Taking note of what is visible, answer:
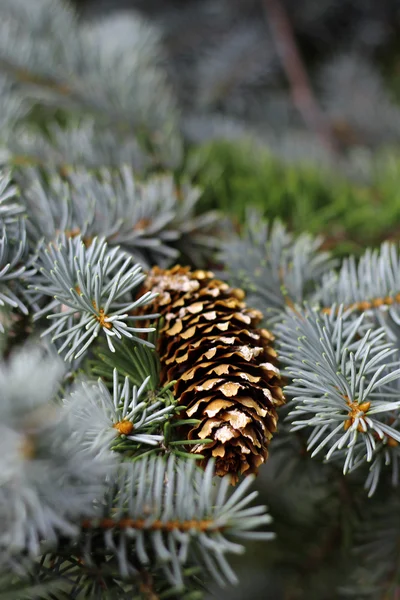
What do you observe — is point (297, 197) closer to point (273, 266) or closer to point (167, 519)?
point (273, 266)

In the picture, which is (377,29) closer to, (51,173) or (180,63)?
(180,63)

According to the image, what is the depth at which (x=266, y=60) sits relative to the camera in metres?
0.79

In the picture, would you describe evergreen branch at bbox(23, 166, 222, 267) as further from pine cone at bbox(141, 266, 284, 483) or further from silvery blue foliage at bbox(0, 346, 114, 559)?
silvery blue foliage at bbox(0, 346, 114, 559)

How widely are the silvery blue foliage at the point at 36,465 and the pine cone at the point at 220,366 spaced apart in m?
0.07

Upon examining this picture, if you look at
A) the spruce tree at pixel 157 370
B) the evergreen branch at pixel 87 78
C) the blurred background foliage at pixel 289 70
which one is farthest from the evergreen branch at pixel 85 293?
the blurred background foliage at pixel 289 70

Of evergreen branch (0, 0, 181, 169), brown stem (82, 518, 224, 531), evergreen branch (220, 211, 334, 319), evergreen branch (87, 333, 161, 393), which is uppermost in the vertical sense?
evergreen branch (0, 0, 181, 169)

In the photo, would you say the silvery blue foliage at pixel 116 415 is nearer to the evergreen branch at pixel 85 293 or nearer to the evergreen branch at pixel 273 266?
the evergreen branch at pixel 85 293

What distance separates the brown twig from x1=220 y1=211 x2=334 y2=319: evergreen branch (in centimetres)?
33

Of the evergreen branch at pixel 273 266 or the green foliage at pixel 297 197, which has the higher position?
the green foliage at pixel 297 197

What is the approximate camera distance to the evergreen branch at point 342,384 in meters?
0.32

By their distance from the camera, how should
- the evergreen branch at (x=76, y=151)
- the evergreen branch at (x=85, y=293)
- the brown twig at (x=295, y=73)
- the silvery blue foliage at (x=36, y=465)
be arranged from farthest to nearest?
the brown twig at (x=295, y=73) < the evergreen branch at (x=76, y=151) < the evergreen branch at (x=85, y=293) < the silvery blue foliage at (x=36, y=465)

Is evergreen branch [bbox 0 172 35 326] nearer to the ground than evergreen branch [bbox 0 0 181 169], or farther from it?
nearer to the ground

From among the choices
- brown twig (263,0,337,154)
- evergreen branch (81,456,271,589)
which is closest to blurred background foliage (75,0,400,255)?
brown twig (263,0,337,154)

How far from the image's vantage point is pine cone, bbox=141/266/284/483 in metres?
0.32
